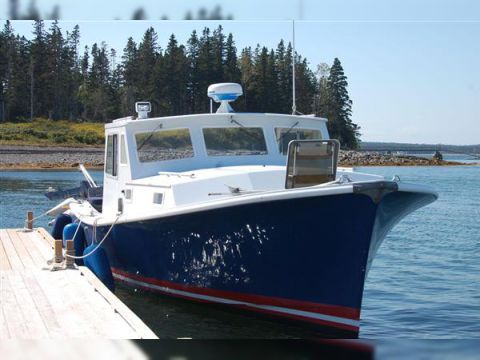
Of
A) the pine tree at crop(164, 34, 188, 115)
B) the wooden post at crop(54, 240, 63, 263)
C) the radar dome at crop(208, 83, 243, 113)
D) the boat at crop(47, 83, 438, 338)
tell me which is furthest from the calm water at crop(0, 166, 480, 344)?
the pine tree at crop(164, 34, 188, 115)

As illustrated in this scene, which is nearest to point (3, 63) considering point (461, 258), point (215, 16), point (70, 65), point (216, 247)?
point (70, 65)

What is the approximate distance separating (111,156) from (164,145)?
125 centimetres

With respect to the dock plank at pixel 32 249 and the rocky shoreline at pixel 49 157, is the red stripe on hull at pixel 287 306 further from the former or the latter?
the rocky shoreline at pixel 49 157

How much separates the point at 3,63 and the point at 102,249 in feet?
218

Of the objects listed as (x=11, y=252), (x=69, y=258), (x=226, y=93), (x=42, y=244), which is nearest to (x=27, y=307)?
(x=69, y=258)

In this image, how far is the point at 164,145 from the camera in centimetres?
1018

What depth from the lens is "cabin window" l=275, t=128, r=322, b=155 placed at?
10.4m

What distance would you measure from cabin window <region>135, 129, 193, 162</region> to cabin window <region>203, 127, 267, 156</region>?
311mm

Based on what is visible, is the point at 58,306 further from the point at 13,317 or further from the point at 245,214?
the point at 245,214

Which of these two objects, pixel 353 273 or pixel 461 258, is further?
pixel 461 258

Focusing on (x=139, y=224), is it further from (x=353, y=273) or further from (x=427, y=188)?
(x=427, y=188)

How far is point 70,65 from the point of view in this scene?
7375 centimetres

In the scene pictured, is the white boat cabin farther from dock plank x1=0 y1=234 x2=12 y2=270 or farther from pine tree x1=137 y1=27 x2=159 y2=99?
pine tree x1=137 y1=27 x2=159 y2=99

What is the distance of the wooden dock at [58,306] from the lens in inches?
239
